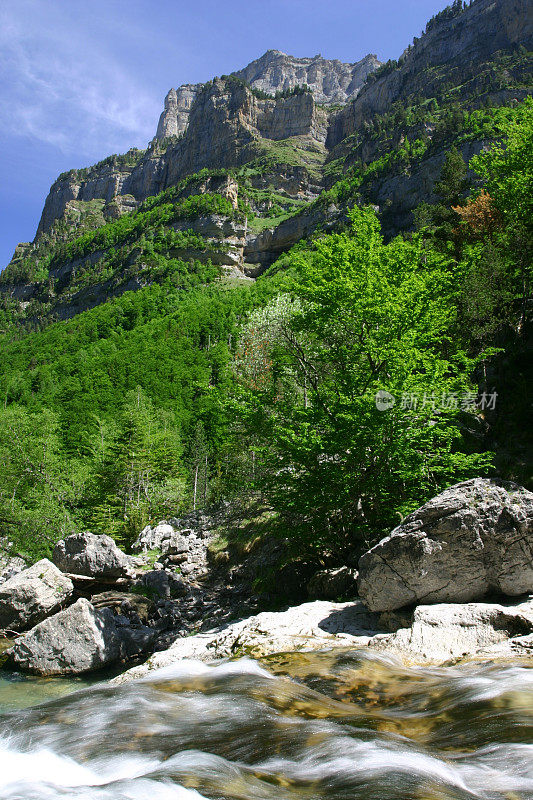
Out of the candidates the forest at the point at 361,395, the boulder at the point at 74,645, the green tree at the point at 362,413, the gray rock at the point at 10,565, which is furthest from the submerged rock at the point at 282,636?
the gray rock at the point at 10,565

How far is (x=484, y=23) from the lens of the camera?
179 meters

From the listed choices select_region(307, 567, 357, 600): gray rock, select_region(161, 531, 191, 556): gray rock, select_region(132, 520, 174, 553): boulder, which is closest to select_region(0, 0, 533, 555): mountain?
select_region(307, 567, 357, 600): gray rock

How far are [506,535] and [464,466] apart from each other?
2931mm

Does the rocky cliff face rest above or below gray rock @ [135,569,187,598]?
above

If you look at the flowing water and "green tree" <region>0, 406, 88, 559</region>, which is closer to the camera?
the flowing water

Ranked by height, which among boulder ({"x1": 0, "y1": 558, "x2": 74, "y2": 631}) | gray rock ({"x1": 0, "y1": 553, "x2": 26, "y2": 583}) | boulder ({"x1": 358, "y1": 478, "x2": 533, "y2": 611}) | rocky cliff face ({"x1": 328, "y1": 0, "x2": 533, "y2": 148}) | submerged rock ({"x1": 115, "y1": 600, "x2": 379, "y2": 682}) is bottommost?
gray rock ({"x1": 0, "y1": 553, "x2": 26, "y2": 583})

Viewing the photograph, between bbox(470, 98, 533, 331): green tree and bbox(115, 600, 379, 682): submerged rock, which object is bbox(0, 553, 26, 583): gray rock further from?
bbox(470, 98, 533, 331): green tree

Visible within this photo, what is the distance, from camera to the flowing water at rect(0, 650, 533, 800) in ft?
14.1

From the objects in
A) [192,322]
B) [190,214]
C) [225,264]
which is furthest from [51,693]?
[190,214]

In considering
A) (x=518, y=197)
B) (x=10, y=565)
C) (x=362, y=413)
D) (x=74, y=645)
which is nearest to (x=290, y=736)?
(x=362, y=413)

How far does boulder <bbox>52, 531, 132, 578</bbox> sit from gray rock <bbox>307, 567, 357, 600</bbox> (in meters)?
9.25

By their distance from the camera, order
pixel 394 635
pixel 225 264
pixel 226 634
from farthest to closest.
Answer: pixel 225 264 < pixel 226 634 < pixel 394 635

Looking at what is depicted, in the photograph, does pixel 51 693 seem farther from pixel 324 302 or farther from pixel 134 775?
pixel 324 302

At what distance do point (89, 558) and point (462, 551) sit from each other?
14745mm
